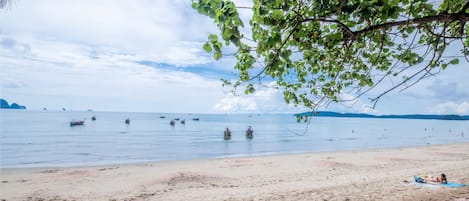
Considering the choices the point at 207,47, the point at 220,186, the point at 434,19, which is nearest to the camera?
the point at 207,47

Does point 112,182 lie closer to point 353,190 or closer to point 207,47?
point 353,190

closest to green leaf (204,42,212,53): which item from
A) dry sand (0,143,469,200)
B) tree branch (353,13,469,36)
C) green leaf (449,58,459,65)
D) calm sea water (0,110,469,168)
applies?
calm sea water (0,110,469,168)

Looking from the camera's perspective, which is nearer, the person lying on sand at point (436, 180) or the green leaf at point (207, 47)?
the green leaf at point (207, 47)

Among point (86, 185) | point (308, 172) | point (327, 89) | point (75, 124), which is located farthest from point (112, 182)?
point (75, 124)

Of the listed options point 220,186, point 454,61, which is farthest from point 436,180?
point 220,186

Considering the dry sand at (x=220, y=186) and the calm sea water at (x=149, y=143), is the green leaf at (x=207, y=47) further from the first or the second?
the dry sand at (x=220, y=186)

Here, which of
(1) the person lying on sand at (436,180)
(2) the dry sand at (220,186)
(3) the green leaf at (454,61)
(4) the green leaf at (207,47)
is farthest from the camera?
(1) the person lying on sand at (436,180)

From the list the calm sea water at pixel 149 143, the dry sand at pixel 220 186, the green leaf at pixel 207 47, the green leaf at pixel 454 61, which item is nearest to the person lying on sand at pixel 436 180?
the dry sand at pixel 220 186

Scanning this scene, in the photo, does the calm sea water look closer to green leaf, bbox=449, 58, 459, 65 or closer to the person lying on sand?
green leaf, bbox=449, 58, 459, 65

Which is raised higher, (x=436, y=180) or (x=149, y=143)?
(x=436, y=180)

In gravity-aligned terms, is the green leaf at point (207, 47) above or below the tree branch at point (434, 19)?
below

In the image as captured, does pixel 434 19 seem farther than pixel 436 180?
No

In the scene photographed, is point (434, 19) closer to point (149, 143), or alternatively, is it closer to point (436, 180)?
point (436, 180)

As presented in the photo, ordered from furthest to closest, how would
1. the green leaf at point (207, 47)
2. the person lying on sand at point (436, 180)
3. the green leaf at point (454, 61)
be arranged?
1. the person lying on sand at point (436, 180)
2. the green leaf at point (454, 61)
3. the green leaf at point (207, 47)
